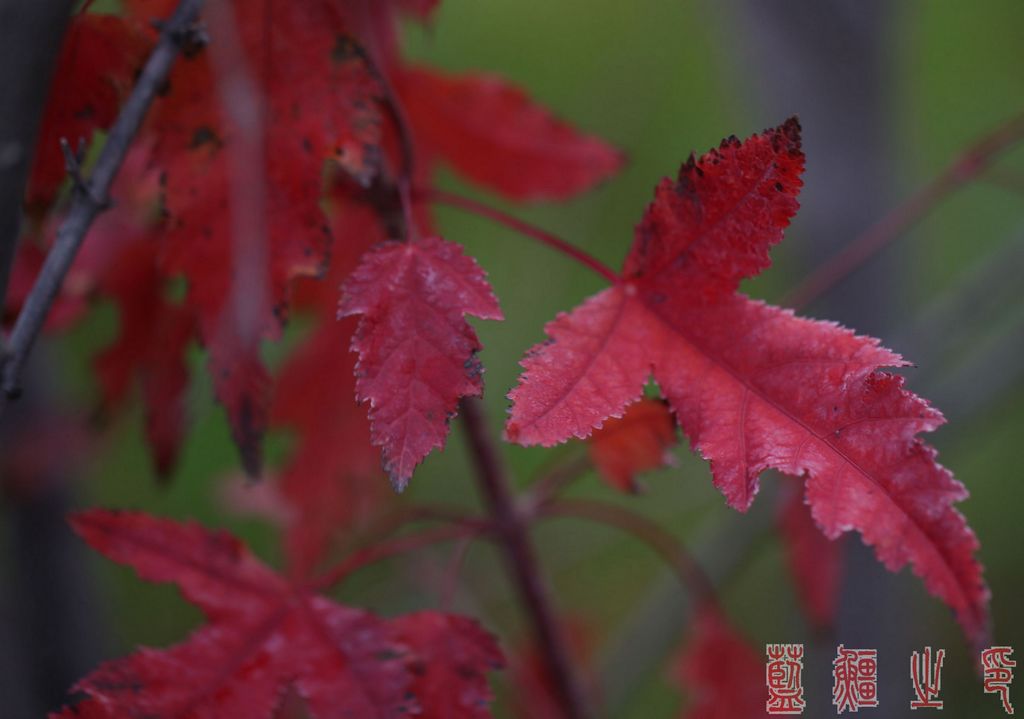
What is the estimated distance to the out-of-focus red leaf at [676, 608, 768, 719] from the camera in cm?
79

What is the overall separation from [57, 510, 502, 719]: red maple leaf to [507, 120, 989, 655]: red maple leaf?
18 cm

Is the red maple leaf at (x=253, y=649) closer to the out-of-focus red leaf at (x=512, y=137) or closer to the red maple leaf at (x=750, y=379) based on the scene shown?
the red maple leaf at (x=750, y=379)

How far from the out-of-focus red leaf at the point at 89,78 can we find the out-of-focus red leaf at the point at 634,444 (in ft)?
1.08

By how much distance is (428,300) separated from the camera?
0.44 metres

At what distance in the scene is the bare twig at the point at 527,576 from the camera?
66 cm

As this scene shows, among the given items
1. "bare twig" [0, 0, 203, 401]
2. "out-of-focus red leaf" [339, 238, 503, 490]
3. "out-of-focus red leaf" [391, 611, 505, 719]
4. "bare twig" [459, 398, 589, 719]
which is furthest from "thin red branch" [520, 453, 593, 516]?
"bare twig" [0, 0, 203, 401]

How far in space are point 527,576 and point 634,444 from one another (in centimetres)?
17

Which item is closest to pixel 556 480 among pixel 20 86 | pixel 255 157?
pixel 255 157

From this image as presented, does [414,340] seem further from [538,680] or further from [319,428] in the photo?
[538,680]

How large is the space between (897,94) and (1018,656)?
110 centimetres

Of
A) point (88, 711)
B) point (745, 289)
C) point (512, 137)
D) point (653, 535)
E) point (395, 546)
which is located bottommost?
point (88, 711)

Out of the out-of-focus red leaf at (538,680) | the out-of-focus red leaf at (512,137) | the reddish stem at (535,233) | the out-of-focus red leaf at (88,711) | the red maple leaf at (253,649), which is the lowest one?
the out-of-focus red leaf at (88,711)

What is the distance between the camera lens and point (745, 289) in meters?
1.65

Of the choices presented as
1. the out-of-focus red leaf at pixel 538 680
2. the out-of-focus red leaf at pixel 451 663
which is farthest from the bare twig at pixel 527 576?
the out-of-focus red leaf at pixel 451 663
